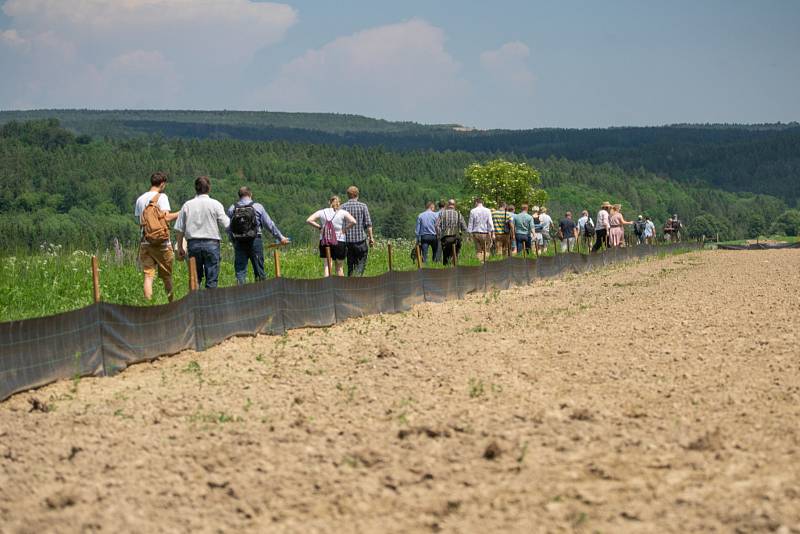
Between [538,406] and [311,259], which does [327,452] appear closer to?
[538,406]

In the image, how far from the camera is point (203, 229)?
1484 cm

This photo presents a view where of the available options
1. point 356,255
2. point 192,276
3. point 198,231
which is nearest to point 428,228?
point 356,255

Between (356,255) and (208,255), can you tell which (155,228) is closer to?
(208,255)

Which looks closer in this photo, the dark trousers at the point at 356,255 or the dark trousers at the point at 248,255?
the dark trousers at the point at 248,255

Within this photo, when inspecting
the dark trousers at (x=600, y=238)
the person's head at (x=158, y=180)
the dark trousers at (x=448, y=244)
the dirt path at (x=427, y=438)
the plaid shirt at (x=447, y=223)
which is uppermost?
the person's head at (x=158, y=180)

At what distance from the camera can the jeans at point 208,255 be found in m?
14.9

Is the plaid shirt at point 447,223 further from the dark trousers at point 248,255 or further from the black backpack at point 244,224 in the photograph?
the black backpack at point 244,224

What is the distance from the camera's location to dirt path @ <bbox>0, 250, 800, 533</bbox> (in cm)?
627

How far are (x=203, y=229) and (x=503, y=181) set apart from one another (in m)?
91.9

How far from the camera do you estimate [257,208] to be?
1659 centimetres

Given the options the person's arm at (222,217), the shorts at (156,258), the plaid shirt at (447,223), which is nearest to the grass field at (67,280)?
the shorts at (156,258)

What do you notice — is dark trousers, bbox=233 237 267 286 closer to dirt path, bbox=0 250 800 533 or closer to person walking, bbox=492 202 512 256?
dirt path, bbox=0 250 800 533

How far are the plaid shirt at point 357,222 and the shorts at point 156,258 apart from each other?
12.7 feet

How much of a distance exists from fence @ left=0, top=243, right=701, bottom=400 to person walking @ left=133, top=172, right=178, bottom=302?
1.46 meters
